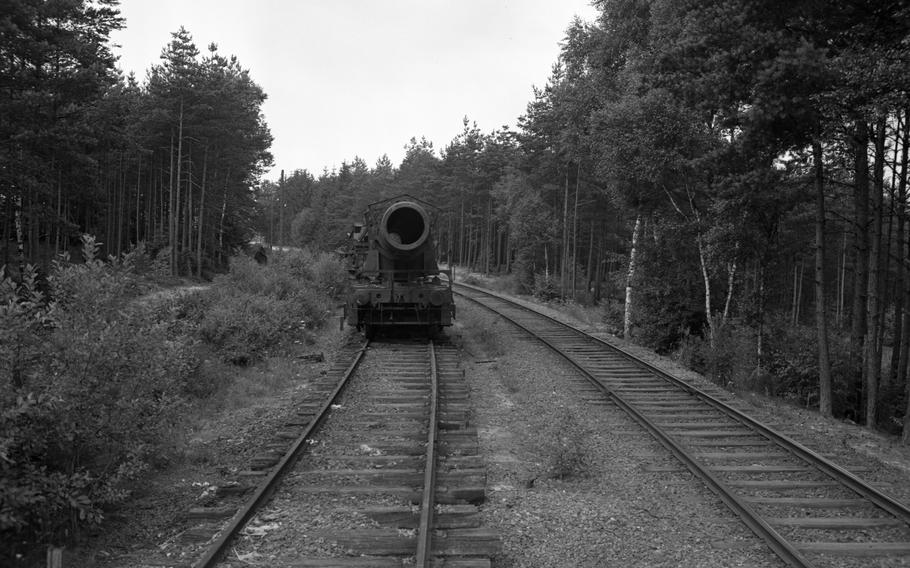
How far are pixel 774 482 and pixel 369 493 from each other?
13.6 ft

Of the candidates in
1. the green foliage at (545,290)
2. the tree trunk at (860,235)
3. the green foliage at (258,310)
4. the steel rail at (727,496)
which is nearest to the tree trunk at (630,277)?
the tree trunk at (860,235)

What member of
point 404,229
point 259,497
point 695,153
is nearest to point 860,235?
point 695,153

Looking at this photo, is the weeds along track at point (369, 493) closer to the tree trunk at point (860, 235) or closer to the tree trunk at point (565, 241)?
the tree trunk at point (860, 235)

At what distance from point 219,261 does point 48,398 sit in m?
41.1

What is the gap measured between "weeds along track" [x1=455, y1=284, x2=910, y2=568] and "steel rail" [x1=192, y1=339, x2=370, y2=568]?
13.9 ft

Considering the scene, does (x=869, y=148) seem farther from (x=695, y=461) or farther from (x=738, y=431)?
(x=695, y=461)

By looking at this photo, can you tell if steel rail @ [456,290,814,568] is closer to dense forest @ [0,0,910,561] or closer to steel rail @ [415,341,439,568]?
steel rail @ [415,341,439,568]

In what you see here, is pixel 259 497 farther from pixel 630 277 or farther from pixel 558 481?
pixel 630 277

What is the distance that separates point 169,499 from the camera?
543 cm

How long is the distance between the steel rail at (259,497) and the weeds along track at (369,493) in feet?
0.03

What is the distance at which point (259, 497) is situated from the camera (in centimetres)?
508

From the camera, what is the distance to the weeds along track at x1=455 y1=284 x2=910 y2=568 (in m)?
4.67

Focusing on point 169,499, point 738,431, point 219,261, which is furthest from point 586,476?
point 219,261

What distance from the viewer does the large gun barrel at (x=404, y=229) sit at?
13.6 m
